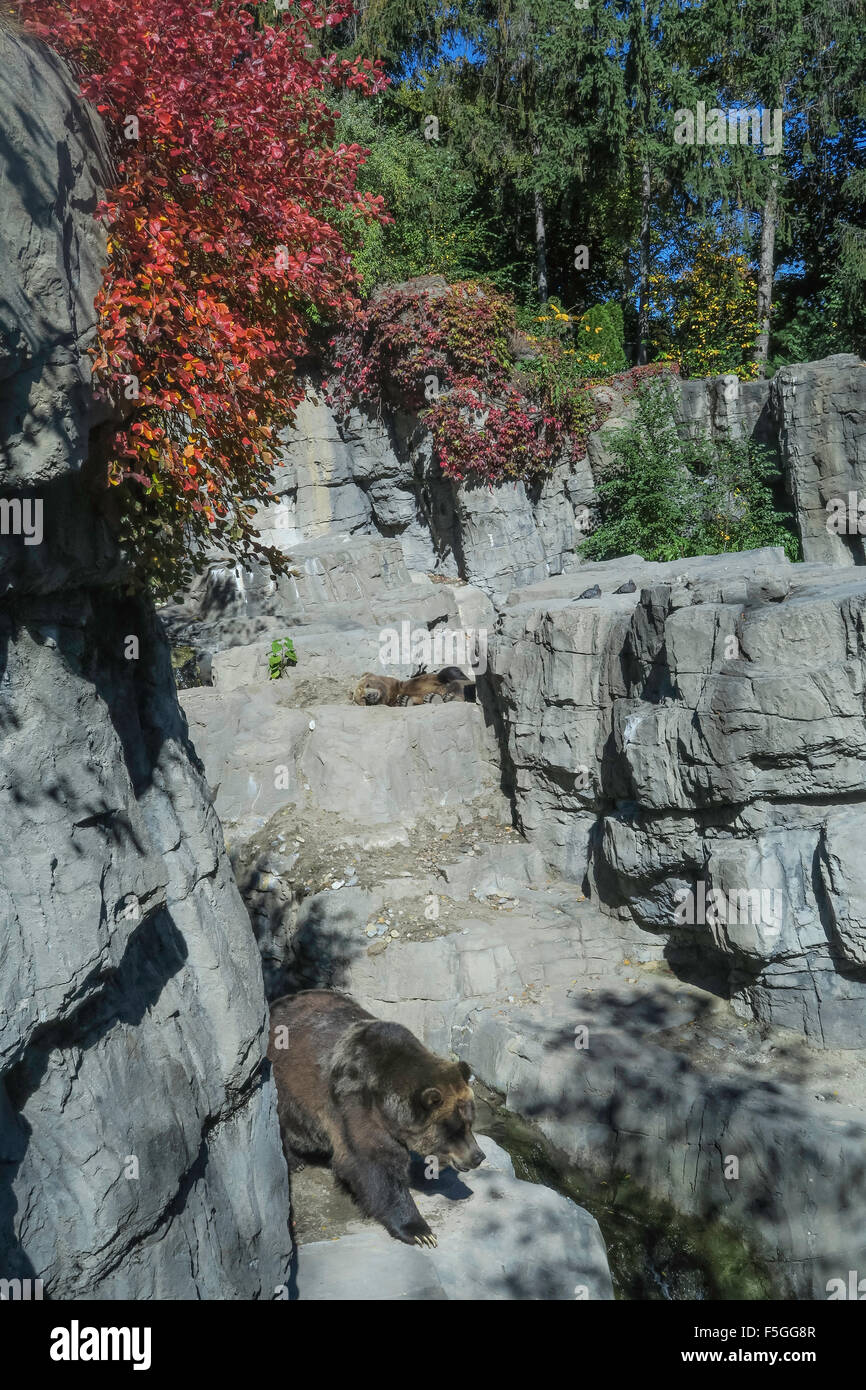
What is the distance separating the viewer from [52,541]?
Answer: 11.9 feet

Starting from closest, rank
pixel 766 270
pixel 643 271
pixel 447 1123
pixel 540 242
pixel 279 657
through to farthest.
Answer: pixel 447 1123, pixel 279 657, pixel 766 270, pixel 643 271, pixel 540 242

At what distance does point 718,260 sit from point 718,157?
2.82 meters

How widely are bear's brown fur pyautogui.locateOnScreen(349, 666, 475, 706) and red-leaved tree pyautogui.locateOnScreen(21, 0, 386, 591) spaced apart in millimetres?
9955

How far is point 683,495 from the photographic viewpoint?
18250 millimetres

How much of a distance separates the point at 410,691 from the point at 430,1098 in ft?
29.3

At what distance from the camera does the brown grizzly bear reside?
6.21m

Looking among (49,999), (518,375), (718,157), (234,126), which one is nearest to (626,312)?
(718,157)

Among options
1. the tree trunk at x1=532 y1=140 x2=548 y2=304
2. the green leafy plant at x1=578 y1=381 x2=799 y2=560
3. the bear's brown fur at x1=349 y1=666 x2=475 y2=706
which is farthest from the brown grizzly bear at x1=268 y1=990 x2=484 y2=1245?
the tree trunk at x1=532 y1=140 x2=548 y2=304

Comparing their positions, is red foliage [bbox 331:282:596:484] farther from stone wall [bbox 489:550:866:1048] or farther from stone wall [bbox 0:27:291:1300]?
stone wall [bbox 0:27:291:1300]

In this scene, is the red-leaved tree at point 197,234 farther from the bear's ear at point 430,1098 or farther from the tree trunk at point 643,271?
the tree trunk at point 643,271

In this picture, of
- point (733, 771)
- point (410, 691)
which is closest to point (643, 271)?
point (410, 691)

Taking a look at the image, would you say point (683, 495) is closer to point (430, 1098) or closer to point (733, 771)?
point (733, 771)

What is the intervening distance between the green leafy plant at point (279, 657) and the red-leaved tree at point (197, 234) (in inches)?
421
